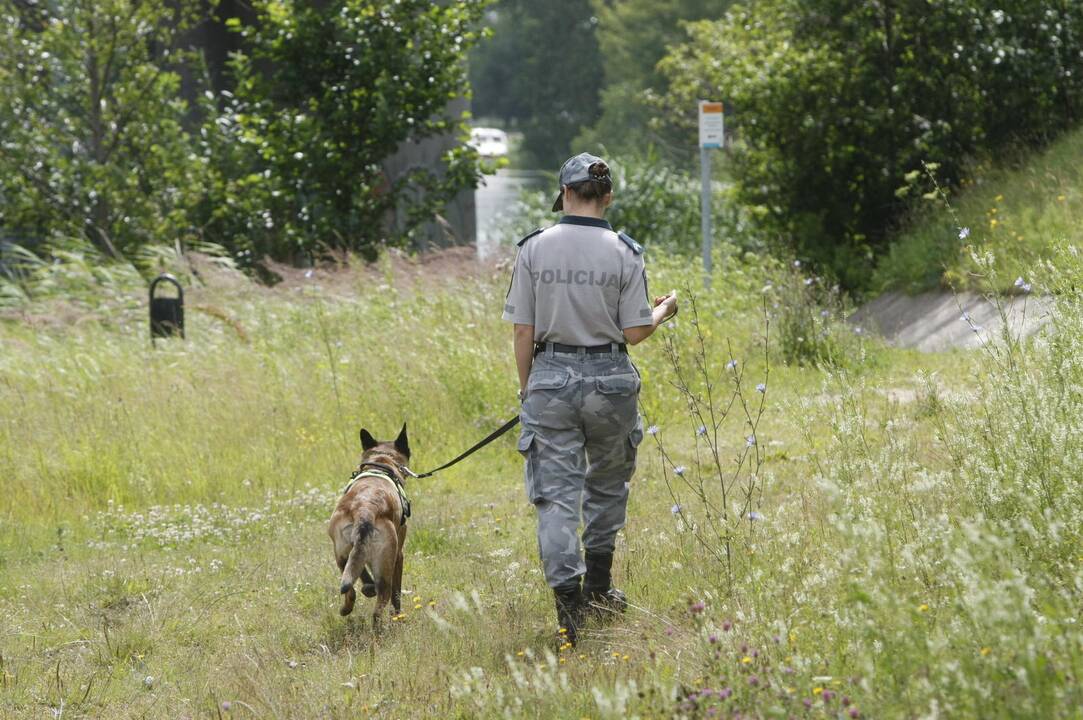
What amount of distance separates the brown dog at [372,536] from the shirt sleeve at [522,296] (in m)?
1.08

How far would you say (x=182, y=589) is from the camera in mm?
6500

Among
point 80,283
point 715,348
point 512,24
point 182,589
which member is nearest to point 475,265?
point 715,348

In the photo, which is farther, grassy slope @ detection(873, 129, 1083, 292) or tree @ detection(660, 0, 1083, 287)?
tree @ detection(660, 0, 1083, 287)

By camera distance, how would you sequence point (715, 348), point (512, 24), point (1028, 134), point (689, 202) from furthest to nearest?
1. point (512, 24)
2. point (689, 202)
3. point (1028, 134)
4. point (715, 348)

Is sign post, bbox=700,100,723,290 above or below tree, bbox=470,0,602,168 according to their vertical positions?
below

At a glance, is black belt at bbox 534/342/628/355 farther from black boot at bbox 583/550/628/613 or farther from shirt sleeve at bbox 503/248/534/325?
black boot at bbox 583/550/628/613

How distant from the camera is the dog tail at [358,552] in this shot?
5348 mm

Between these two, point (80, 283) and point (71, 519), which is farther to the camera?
point (80, 283)

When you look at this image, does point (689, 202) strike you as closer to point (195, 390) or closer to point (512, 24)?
point (195, 390)

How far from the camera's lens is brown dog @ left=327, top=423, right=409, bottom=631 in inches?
213

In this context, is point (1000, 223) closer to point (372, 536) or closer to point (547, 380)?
point (547, 380)

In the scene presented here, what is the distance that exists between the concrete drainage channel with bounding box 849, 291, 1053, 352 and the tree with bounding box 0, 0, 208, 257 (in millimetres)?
8296

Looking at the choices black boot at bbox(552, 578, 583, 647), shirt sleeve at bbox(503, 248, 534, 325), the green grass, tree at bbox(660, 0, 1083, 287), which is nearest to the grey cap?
shirt sleeve at bbox(503, 248, 534, 325)

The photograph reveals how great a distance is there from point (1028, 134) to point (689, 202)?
6.41 meters
